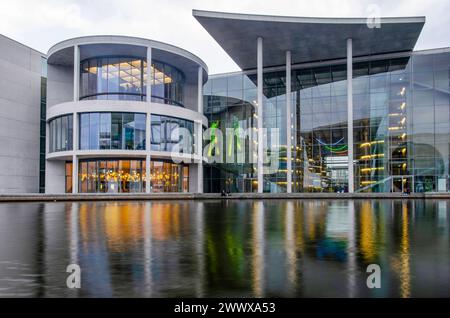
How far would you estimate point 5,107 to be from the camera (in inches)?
1524

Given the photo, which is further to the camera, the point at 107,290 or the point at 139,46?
the point at 139,46

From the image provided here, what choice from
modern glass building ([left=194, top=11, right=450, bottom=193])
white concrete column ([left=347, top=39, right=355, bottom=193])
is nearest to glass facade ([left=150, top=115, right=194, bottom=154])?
modern glass building ([left=194, top=11, right=450, bottom=193])

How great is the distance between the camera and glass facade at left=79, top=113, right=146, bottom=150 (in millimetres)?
36938

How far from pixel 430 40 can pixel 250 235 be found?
4210cm

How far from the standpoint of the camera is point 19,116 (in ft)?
132

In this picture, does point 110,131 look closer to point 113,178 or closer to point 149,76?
point 113,178

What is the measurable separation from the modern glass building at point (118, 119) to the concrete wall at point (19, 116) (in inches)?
91.3

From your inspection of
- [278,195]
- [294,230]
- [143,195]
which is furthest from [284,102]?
[294,230]

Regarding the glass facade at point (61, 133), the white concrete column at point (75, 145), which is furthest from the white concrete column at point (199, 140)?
the glass facade at point (61, 133)

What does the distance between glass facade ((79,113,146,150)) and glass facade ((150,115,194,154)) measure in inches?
62.0

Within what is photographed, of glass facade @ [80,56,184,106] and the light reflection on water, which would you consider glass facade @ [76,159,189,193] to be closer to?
glass facade @ [80,56,184,106]

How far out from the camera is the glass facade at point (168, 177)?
40438mm

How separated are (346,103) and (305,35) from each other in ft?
30.3
